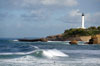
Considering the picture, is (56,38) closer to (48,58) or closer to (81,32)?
(81,32)

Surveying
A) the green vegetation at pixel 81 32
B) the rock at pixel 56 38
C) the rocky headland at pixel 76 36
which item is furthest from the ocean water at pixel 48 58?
the rock at pixel 56 38

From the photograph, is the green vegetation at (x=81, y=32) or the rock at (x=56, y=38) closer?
the green vegetation at (x=81, y=32)

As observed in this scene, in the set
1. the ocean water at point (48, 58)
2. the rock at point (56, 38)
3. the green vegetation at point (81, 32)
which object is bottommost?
the ocean water at point (48, 58)

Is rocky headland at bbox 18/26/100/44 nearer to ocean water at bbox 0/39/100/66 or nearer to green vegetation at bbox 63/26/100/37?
green vegetation at bbox 63/26/100/37

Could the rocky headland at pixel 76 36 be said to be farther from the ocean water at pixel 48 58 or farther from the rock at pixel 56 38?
the ocean water at pixel 48 58

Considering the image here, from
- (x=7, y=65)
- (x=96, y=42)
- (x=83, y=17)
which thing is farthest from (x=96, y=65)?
(x=83, y=17)

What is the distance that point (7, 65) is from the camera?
66.6 feet

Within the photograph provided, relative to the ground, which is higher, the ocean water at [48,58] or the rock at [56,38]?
the rock at [56,38]

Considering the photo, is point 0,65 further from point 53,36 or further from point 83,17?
point 53,36

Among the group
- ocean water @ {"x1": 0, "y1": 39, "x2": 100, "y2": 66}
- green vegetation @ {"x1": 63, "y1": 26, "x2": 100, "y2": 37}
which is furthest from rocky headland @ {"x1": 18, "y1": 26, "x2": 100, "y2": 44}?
ocean water @ {"x1": 0, "y1": 39, "x2": 100, "y2": 66}

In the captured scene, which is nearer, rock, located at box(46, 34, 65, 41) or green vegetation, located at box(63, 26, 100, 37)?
green vegetation, located at box(63, 26, 100, 37)

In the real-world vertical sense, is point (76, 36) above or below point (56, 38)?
above

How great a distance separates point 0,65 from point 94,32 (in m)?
99.6

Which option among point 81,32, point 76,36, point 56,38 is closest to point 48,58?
point 81,32
